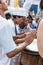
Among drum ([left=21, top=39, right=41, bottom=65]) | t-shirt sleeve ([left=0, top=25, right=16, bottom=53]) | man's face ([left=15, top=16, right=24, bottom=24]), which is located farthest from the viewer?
man's face ([left=15, top=16, right=24, bottom=24])

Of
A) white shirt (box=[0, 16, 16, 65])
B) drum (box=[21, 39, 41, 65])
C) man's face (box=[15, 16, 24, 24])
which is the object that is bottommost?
drum (box=[21, 39, 41, 65])

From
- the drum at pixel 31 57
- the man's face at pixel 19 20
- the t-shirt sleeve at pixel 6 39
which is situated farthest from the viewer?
the man's face at pixel 19 20

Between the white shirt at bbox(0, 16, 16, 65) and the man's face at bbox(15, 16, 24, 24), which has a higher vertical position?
the white shirt at bbox(0, 16, 16, 65)

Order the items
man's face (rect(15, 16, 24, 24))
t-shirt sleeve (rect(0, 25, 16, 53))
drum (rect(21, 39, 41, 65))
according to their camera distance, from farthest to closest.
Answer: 1. man's face (rect(15, 16, 24, 24))
2. drum (rect(21, 39, 41, 65))
3. t-shirt sleeve (rect(0, 25, 16, 53))

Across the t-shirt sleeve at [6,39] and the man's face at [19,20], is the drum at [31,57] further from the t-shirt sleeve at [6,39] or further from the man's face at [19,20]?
the man's face at [19,20]

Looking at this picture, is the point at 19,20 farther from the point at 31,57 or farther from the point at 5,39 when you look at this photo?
the point at 5,39

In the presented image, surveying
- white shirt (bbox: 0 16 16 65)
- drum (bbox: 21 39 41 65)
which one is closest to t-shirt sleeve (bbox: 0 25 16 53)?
white shirt (bbox: 0 16 16 65)

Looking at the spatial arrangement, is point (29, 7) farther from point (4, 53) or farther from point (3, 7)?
→ point (4, 53)

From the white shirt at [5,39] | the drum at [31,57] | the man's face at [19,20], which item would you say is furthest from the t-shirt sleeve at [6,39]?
the man's face at [19,20]

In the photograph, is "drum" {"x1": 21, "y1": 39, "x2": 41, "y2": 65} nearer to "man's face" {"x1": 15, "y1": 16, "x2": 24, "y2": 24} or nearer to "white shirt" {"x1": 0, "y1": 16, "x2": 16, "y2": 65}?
"white shirt" {"x1": 0, "y1": 16, "x2": 16, "y2": 65}

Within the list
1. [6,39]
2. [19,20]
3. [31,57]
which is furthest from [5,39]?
[19,20]

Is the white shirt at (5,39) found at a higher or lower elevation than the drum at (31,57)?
higher

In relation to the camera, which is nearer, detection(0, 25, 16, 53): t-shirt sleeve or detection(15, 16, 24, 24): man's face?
detection(0, 25, 16, 53): t-shirt sleeve

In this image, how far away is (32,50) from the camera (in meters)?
1.83
